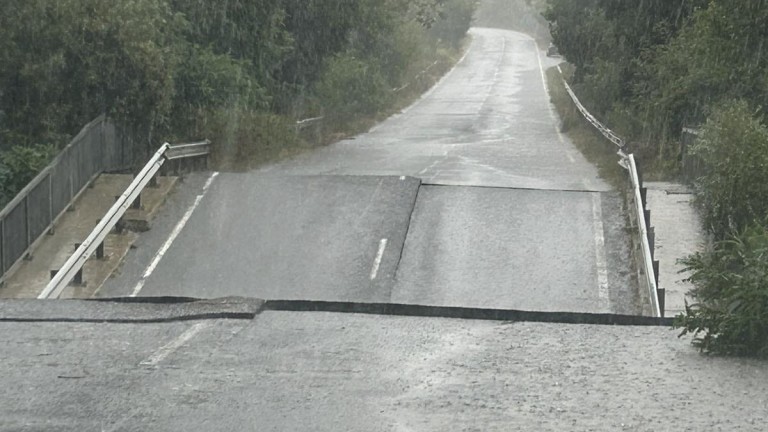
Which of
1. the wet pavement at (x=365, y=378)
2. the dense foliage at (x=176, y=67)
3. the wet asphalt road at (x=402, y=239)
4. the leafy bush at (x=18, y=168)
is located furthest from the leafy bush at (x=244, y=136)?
the wet pavement at (x=365, y=378)

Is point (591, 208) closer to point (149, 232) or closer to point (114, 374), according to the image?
point (149, 232)

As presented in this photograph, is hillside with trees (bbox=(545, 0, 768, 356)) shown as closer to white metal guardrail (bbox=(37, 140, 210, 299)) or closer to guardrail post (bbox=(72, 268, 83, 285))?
white metal guardrail (bbox=(37, 140, 210, 299))

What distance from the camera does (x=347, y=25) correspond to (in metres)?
35.6

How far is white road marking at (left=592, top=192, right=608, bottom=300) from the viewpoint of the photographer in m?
15.5

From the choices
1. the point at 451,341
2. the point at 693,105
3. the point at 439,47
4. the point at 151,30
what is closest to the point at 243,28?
the point at 151,30

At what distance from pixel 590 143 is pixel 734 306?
23870 mm

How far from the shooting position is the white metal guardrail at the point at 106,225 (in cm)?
1422

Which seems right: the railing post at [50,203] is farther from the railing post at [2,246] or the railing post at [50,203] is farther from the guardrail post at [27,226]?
the railing post at [2,246]

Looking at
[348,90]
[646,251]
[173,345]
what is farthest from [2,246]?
[348,90]

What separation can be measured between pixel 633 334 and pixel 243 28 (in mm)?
22222

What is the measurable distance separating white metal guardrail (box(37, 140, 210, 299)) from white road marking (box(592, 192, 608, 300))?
6.87 metres

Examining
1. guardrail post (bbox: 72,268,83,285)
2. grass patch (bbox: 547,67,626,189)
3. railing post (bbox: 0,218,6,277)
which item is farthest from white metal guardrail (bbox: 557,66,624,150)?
railing post (bbox: 0,218,6,277)

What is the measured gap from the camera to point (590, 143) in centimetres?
3228

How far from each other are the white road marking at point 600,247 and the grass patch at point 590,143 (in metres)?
2.03
